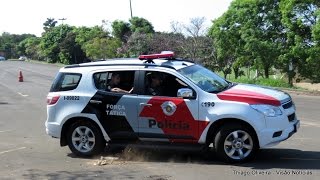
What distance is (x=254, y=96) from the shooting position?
321 inches

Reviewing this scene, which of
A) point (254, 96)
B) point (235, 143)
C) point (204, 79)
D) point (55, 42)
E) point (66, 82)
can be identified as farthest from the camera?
point (55, 42)

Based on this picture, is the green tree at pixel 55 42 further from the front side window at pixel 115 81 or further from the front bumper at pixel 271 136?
the front bumper at pixel 271 136

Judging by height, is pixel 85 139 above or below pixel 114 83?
below

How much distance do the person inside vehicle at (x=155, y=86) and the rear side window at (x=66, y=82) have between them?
1.40 metres

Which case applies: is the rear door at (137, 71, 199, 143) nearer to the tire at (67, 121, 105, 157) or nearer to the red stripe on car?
the red stripe on car

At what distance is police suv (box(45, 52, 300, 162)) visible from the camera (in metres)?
8.14

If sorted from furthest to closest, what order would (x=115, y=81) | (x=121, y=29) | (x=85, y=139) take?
(x=121, y=29)
(x=85, y=139)
(x=115, y=81)

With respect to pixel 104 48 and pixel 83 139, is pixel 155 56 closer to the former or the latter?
pixel 83 139

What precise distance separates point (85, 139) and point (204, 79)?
240cm

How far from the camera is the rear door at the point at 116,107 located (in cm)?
882

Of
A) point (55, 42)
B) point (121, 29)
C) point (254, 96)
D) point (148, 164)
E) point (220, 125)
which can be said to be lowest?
point (148, 164)

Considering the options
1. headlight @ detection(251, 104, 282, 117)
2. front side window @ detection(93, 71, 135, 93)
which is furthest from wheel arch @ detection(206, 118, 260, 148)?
front side window @ detection(93, 71, 135, 93)

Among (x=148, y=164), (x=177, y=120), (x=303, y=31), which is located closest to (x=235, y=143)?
(x=177, y=120)

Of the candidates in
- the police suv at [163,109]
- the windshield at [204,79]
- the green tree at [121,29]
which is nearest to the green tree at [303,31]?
the windshield at [204,79]
